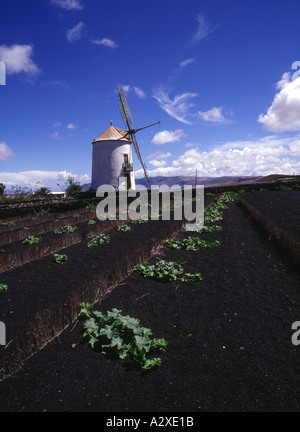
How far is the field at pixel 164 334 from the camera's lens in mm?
2873

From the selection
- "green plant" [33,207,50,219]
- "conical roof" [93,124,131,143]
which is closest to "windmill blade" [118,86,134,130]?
"conical roof" [93,124,131,143]

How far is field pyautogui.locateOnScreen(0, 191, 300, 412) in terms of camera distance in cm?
287

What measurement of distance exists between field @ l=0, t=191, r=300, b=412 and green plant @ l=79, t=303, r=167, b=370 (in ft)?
0.37

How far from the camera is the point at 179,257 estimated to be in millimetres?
8016

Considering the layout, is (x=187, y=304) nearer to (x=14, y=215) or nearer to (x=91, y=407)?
(x=91, y=407)

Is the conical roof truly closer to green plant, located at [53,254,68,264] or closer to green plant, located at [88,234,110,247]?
green plant, located at [88,234,110,247]

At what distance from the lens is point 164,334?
4.07 m

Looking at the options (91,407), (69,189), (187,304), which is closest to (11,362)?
(91,407)

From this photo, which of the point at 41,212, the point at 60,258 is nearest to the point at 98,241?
the point at 60,258

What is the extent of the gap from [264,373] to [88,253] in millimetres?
6521

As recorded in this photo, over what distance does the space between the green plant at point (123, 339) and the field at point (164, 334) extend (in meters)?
0.11

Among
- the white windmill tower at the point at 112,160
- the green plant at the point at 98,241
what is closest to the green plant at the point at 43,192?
the white windmill tower at the point at 112,160

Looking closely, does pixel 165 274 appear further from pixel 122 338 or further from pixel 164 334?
pixel 122 338

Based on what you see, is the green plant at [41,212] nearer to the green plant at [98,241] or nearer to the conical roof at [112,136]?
the green plant at [98,241]
